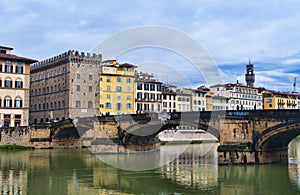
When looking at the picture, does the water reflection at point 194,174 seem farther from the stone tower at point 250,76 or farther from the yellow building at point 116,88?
the stone tower at point 250,76

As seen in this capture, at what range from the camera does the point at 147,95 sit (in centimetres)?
8719

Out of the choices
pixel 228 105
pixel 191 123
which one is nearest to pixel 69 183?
pixel 191 123

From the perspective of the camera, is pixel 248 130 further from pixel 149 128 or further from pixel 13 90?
pixel 13 90

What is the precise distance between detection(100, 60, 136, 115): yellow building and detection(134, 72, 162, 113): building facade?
2431mm

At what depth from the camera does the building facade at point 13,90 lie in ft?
229

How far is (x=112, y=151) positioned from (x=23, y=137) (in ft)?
68.4

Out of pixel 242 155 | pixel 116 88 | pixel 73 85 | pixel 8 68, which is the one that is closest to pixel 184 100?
pixel 116 88

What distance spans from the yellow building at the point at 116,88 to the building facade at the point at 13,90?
1489 centimetres

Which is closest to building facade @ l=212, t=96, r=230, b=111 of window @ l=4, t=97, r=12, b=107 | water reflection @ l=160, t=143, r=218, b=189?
window @ l=4, t=97, r=12, b=107

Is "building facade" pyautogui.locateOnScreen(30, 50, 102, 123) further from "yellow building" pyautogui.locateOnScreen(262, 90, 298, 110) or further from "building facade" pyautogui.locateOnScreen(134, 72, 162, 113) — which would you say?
"yellow building" pyautogui.locateOnScreen(262, 90, 298, 110)

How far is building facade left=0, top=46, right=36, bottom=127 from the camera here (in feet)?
229

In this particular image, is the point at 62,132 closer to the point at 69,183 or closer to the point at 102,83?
the point at 102,83

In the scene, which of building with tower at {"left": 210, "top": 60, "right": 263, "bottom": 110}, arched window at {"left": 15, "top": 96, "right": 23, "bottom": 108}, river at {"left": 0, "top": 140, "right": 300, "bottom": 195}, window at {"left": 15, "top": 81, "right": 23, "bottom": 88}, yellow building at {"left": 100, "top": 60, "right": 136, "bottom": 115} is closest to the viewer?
river at {"left": 0, "top": 140, "right": 300, "bottom": 195}

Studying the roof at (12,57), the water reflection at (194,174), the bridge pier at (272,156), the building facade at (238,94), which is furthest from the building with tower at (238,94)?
the water reflection at (194,174)
